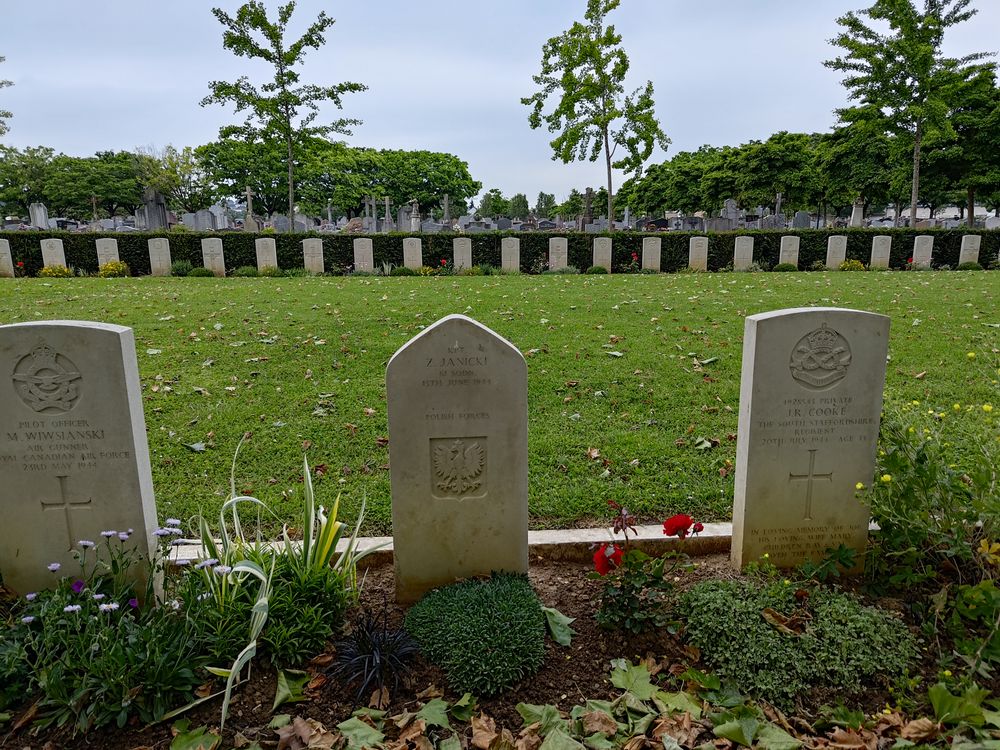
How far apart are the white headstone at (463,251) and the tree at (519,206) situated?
77.5 meters

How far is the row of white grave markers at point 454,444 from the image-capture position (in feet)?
9.51

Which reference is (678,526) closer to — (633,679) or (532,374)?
(633,679)

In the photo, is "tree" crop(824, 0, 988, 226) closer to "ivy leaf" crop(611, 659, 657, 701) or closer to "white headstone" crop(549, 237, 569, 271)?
"white headstone" crop(549, 237, 569, 271)

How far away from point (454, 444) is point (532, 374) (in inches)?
126

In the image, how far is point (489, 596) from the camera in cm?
292

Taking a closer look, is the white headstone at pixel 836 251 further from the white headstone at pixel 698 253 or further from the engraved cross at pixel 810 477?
the engraved cross at pixel 810 477

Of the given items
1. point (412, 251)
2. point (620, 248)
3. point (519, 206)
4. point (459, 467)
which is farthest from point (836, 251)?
point (519, 206)

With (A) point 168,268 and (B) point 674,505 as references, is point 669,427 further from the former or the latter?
(A) point 168,268

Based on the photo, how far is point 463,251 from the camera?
18250 mm

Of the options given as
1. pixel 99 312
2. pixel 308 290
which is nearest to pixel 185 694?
pixel 99 312

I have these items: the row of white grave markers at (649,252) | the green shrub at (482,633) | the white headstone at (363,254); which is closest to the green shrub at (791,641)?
the green shrub at (482,633)

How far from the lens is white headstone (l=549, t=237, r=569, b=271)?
61.1ft

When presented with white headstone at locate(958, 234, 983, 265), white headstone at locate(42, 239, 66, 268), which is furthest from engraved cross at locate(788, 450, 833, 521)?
white headstone at locate(958, 234, 983, 265)

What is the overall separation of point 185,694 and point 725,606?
2.30 meters
